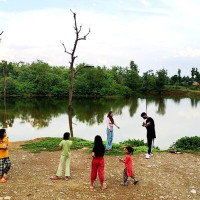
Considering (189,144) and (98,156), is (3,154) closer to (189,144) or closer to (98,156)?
(98,156)

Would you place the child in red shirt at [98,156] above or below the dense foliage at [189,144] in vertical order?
above

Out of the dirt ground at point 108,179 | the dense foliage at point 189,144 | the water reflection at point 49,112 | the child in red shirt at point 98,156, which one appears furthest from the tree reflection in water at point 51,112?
the child in red shirt at point 98,156

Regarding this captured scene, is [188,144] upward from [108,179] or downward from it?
upward

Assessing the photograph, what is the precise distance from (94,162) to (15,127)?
616 inches

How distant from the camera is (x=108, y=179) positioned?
7.73 meters

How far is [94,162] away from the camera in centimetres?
677

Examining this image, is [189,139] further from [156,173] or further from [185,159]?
[156,173]

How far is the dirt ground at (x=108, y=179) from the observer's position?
21.5ft

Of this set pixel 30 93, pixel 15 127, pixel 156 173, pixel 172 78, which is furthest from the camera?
pixel 172 78

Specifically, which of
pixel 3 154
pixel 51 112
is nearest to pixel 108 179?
pixel 3 154

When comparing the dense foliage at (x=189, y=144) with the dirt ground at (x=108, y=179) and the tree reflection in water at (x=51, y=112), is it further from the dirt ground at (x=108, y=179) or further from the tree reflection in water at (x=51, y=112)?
the tree reflection in water at (x=51, y=112)

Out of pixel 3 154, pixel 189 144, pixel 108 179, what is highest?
pixel 3 154

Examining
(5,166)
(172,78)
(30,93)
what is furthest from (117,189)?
(172,78)

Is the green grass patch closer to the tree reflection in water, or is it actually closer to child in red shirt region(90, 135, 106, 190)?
child in red shirt region(90, 135, 106, 190)
